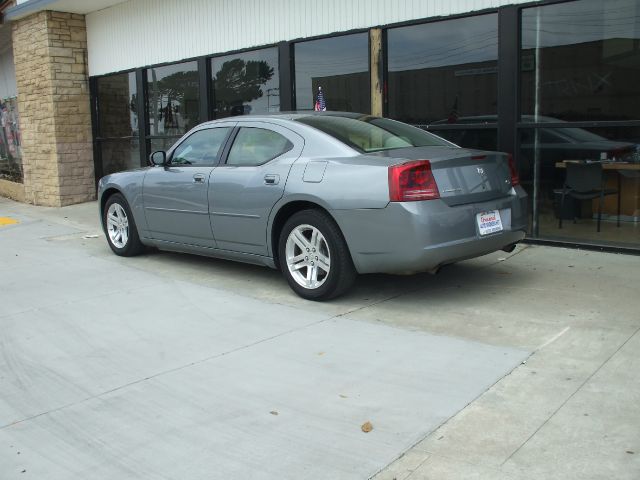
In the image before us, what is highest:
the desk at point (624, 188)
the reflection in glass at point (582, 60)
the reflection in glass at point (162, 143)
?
the reflection in glass at point (582, 60)

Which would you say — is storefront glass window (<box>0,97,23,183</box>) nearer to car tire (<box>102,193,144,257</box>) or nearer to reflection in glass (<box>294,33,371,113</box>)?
reflection in glass (<box>294,33,371,113</box>)

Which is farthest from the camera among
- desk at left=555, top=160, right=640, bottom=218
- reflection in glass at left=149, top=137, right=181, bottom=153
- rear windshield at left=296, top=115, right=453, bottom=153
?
reflection in glass at left=149, top=137, right=181, bottom=153

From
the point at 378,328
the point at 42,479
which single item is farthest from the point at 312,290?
the point at 42,479

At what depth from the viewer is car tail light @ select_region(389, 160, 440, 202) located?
16.5ft

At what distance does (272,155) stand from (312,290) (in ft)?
4.19

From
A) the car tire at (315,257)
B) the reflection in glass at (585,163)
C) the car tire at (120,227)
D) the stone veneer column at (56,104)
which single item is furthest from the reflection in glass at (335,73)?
the stone veneer column at (56,104)

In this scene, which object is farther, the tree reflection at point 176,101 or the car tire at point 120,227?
the tree reflection at point 176,101

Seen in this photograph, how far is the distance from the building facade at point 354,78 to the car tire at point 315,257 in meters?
3.18

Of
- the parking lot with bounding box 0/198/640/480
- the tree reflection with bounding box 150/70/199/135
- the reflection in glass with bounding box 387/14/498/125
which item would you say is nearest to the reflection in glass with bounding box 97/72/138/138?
the tree reflection with bounding box 150/70/199/135

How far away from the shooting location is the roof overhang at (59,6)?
12602 mm

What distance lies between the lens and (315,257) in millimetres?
5625

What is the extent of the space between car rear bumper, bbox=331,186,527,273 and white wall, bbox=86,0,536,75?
340 centimetres

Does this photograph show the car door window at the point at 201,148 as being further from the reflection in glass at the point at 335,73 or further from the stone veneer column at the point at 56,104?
the stone veneer column at the point at 56,104

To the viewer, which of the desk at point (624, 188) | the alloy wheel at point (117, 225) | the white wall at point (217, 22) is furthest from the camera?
the white wall at point (217, 22)
